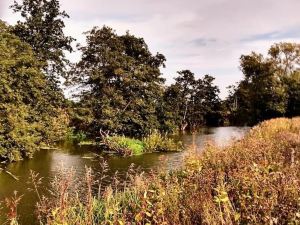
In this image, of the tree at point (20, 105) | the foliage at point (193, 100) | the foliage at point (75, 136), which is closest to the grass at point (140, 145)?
the tree at point (20, 105)

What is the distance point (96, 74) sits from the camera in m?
27.9

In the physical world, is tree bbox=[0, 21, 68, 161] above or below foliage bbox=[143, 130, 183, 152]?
above

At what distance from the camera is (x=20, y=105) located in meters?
21.4

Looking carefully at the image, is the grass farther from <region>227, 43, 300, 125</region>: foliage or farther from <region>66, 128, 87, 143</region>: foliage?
<region>227, 43, 300, 125</region>: foliage

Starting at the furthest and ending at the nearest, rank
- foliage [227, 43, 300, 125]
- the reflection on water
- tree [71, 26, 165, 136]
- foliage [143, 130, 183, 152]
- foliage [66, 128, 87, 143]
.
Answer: foliage [227, 43, 300, 125], foliage [66, 128, 87, 143], tree [71, 26, 165, 136], foliage [143, 130, 183, 152], the reflection on water

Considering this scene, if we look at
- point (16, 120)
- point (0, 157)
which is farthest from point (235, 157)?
point (0, 157)

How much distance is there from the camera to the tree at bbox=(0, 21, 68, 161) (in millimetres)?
19422

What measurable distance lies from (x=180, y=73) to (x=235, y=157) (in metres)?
44.3

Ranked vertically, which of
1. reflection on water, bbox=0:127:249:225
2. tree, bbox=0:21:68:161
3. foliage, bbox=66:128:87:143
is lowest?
reflection on water, bbox=0:127:249:225

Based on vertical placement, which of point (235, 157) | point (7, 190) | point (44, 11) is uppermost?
point (44, 11)

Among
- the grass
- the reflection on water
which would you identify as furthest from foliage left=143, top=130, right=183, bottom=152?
the reflection on water

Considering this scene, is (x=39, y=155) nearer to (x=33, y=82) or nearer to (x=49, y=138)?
(x=49, y=138)

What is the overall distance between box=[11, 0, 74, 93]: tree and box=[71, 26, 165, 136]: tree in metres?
3.30

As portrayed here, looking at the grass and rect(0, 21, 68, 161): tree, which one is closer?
rect(0, 21, 68, 161): tree
